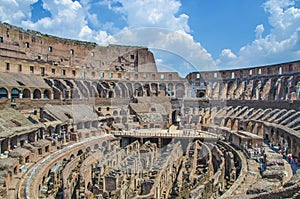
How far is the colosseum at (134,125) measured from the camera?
1602 centimetres

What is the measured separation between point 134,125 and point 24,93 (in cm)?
1495

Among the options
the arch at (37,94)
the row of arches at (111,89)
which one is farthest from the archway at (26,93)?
the row of arches at (111,89)

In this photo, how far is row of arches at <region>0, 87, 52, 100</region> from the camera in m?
30.5

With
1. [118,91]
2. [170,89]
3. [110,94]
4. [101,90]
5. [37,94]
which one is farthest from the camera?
[170,89]

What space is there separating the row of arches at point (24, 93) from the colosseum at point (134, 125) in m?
0.14

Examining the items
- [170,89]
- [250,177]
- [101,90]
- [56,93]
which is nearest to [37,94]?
[56,93]

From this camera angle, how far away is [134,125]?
37281 millimetres

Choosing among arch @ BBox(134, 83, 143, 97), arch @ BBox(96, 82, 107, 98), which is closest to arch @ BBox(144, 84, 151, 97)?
arch @ BBox(134, 83, 143, 97)

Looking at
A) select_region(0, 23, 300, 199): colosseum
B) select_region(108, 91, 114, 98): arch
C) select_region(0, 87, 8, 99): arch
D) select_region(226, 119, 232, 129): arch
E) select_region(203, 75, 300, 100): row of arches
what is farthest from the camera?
select_region(108, 91, 114, 98): arch

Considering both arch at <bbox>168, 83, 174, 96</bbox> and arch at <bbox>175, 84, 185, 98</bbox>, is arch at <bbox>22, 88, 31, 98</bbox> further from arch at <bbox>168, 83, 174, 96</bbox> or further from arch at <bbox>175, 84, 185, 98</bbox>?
arch at <bbox>175, 84, 185, 98</bbox>

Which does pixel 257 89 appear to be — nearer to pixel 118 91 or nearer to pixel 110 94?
pixel 118 91

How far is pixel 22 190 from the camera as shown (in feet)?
47.8

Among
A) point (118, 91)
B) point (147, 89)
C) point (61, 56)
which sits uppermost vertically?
point (61, 56)

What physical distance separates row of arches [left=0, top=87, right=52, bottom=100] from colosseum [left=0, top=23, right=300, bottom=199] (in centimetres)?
14
